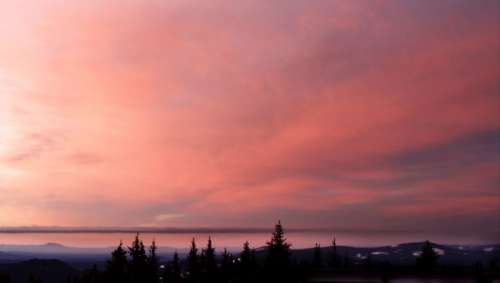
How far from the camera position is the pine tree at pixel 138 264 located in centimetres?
4703

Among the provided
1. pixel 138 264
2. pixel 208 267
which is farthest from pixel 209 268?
pixel 138 264

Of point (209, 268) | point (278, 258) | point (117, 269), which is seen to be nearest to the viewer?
point (278, 258)

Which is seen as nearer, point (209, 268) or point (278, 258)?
point (278, 258)

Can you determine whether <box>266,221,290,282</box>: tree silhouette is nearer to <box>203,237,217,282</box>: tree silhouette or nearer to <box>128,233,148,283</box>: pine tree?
<box>203,237,217,282</box>: tree silhouette

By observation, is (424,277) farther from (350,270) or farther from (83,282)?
(83,282)

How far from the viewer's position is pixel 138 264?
48250mm

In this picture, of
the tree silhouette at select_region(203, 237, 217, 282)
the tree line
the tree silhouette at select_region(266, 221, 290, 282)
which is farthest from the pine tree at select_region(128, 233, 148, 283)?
the tree silhouette at select_region(266, 221, 290, 282)

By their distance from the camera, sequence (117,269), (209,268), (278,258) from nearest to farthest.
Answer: (278,258) < (117,269) < (209,268)

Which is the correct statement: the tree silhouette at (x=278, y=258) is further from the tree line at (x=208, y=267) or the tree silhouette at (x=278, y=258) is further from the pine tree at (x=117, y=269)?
the pine tree at (x=117, y=269)

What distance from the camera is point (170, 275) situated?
54.3m

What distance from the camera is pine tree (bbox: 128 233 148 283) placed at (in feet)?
154

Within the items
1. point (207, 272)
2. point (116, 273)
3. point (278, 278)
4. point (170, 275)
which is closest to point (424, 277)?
point (278, 278)

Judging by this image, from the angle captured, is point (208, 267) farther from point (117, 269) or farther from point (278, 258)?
point (278, 258)

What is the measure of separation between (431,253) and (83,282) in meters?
45.9
